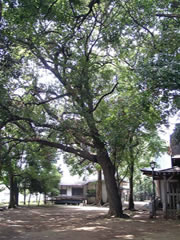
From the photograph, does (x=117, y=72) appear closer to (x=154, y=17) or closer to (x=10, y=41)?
(x=154, y=17)

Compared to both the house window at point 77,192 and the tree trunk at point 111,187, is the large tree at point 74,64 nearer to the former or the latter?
the tree trunk at point 111,187

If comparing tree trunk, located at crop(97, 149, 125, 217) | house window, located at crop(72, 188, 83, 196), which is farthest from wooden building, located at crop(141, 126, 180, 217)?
house window, located at crop(72, 188, 83, 196)

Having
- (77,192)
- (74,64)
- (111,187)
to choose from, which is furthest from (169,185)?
(77,192)

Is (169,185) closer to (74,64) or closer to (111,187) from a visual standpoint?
(111,187)

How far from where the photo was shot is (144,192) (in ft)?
150

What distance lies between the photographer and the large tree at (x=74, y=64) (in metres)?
11.5

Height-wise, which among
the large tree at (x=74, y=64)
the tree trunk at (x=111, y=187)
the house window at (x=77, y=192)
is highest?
the large tree at (x=74, y=64)

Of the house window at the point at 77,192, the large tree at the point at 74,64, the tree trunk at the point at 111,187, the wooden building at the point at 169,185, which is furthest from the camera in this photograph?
the house window at the point at 77,192

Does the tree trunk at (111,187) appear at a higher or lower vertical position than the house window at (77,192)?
higher

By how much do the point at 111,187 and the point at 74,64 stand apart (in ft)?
25.4

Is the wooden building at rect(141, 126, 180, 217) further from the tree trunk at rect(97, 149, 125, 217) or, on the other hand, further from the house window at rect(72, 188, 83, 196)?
the house window at rect(72, 188, 83, 196)

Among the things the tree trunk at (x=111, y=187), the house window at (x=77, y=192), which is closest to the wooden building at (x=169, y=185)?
the tree trunk at (x=111, y=187)

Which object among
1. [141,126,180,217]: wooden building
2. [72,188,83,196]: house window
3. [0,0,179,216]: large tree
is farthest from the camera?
[72,188,83,196]: house window

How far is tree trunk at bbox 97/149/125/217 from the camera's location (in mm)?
15302
